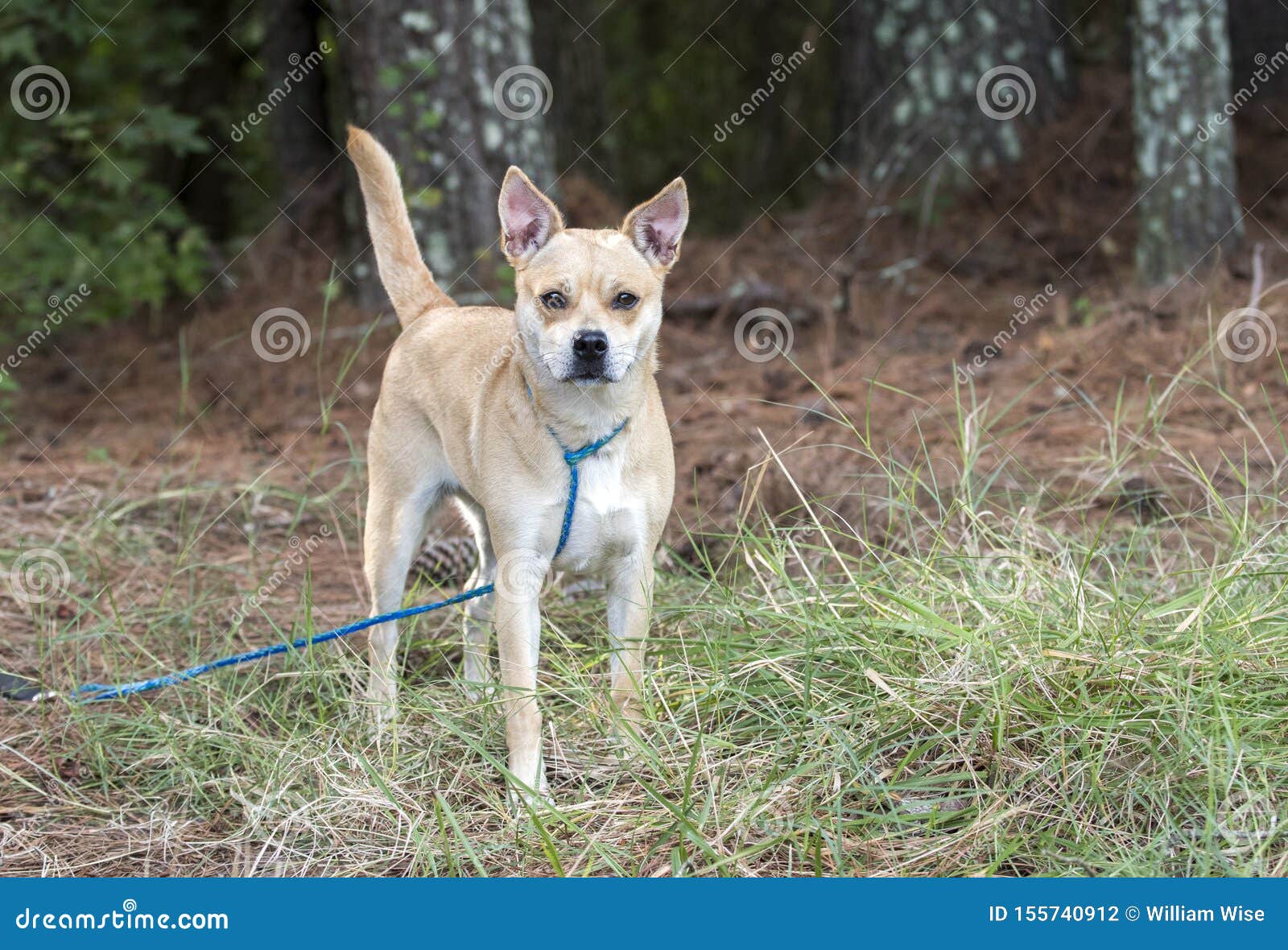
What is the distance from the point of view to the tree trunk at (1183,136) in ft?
22.0

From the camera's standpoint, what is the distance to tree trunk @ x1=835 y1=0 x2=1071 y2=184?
8.26m

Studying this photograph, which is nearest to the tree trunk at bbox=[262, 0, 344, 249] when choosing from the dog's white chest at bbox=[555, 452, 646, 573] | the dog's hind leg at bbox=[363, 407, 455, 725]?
the dog's hind leg at bbox=[363, 407, 455, 725]

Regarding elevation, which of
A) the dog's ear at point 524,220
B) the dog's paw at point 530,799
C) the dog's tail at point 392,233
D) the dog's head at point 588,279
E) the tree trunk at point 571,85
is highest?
the tree trunk at point 571,85

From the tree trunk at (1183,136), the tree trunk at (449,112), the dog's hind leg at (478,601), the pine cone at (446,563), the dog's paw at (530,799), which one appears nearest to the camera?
the dog's paw at (530,799)

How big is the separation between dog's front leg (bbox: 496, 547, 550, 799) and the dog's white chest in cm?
13

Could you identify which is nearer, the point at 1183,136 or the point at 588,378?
the point at 588,378

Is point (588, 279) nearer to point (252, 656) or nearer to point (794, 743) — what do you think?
point (794, 743)

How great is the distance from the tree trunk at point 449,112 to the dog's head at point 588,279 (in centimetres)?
317

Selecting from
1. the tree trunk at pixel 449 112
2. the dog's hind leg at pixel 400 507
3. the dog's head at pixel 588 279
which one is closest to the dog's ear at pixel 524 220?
the dog's head at pixel 588 279

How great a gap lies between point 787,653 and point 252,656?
168cm

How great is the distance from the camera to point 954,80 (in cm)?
827

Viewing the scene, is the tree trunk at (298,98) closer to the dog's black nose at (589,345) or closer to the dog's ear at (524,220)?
the dog's ear at (524,220)

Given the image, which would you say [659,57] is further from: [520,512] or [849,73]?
[520,512]

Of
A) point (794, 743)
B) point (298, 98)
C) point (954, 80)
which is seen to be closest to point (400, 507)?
point (794, 743)
